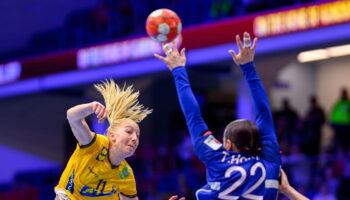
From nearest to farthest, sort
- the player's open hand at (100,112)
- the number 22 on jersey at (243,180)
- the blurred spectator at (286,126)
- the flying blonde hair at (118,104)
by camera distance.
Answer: the number 22 on jersey at (243,180) → the player's open hand at (100,112) → the flying blonde hair at (118,104) → the blurred spectator at (286,126)

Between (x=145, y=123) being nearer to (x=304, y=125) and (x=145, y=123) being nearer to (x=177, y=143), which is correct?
(x=177, y=143)

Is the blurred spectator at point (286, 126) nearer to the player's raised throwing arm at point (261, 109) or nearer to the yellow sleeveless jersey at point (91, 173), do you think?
the yellow sleeveless jersey at point (91, 173)

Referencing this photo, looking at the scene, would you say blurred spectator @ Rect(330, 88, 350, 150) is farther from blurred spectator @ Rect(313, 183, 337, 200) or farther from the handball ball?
the handball ball

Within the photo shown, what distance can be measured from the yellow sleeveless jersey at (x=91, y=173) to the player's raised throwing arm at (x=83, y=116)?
10 centimetres

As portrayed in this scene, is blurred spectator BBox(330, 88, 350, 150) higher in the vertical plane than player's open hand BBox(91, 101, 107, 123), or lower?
lower

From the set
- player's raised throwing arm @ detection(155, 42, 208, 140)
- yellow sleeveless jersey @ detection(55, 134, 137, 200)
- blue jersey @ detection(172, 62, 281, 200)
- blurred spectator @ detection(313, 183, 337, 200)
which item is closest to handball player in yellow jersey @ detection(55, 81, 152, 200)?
yellow sleeveless jersey @ detection(55, 134, 137, 200)

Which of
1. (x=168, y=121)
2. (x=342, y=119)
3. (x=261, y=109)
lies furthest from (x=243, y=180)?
(x=168, y=121)

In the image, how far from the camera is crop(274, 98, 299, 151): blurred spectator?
12391 mm

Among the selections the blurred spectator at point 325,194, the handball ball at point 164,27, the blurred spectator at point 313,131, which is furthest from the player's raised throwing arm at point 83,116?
the blurred spectator at point 313,131

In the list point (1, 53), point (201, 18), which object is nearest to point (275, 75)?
point (201, 18)

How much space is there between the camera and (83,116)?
4516mm

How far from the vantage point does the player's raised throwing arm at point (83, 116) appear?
4.11 m

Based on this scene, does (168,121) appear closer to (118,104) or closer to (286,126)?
(286,126)

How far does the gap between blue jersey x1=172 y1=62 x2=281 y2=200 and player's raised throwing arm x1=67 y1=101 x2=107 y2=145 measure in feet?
2.09
